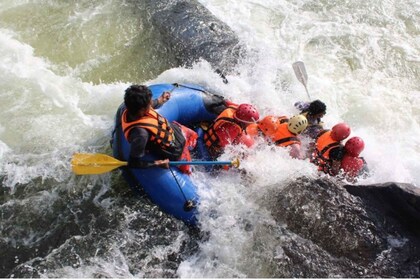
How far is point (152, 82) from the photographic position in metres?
6.59

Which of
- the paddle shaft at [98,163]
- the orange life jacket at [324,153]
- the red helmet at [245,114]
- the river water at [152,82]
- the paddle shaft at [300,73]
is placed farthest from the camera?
the paddle shaft at [300,73]

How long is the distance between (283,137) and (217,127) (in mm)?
779

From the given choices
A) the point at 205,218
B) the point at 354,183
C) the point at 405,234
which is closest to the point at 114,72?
the point at 205,218

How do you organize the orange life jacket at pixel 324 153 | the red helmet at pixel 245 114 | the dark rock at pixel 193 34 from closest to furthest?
the red helmet at pixel 245 114, the orange life jacket at pixel 324 153, the dark rock at pixel 193 34

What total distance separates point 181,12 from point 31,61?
2.72 metres

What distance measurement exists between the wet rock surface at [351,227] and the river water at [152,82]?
214mm

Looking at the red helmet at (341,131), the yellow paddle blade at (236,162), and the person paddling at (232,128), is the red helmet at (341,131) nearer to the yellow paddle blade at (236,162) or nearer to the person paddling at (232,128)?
the person paddling at (232,128)

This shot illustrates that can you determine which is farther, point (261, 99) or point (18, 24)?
point (18, 24)

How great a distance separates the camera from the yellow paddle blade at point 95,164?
4.45m

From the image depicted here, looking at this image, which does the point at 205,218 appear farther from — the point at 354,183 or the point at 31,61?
the point at 31,61

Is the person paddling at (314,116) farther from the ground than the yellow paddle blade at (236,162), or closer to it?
closer to it

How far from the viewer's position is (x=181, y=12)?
7.80 meters

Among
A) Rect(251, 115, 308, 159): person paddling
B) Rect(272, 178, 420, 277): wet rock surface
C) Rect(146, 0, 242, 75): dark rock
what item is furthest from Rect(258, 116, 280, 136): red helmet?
Rect(146, 0, 242, 75): dark rock

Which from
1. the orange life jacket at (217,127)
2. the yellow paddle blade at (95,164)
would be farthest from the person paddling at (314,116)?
the yellow paddle blade at (95,164)
